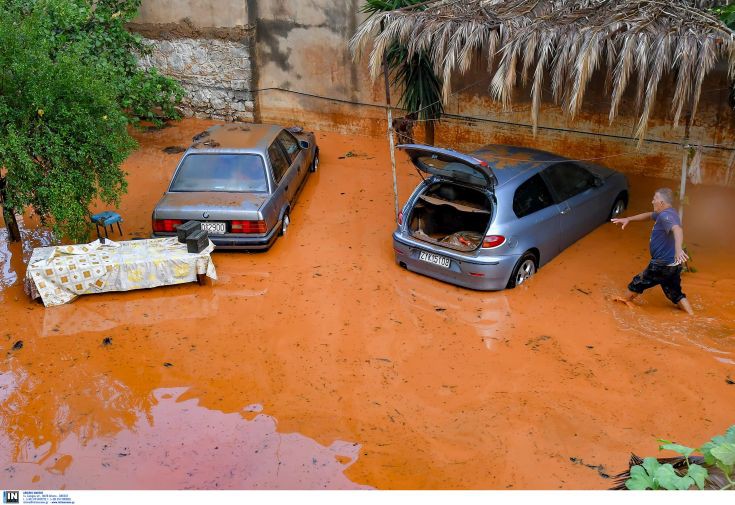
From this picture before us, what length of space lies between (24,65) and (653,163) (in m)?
9.31

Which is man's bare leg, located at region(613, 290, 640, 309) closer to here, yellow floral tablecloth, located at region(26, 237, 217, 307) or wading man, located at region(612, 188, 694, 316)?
wading man, located at region(612, 188, 694, 316)

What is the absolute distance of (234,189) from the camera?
9.30 meters

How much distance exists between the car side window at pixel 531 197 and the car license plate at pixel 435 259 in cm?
100

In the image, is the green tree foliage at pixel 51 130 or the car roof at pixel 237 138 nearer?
the green tree foliage at pixel 51 130

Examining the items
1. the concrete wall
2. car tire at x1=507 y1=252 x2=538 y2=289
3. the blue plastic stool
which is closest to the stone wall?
the concrete wall

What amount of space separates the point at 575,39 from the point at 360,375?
4.92 metres

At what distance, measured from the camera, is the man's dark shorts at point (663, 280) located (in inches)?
283

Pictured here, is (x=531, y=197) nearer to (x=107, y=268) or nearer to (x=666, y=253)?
(x=666, y=253)

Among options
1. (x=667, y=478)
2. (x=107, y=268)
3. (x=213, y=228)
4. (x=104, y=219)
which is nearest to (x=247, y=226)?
(x=213, y=228)

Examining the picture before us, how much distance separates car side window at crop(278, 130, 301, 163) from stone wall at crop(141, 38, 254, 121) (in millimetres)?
3740

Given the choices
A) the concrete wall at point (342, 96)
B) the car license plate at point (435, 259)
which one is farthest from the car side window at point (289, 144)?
the car license plate at point (435, 259)

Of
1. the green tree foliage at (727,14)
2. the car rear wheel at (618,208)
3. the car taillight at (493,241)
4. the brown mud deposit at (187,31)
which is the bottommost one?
the car rear wheel at (618,208)

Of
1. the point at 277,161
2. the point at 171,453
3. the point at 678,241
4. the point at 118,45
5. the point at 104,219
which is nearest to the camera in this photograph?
the point at 171,453

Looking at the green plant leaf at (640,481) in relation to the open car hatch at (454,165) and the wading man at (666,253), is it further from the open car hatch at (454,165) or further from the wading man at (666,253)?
the open car hatch at (454,165)
